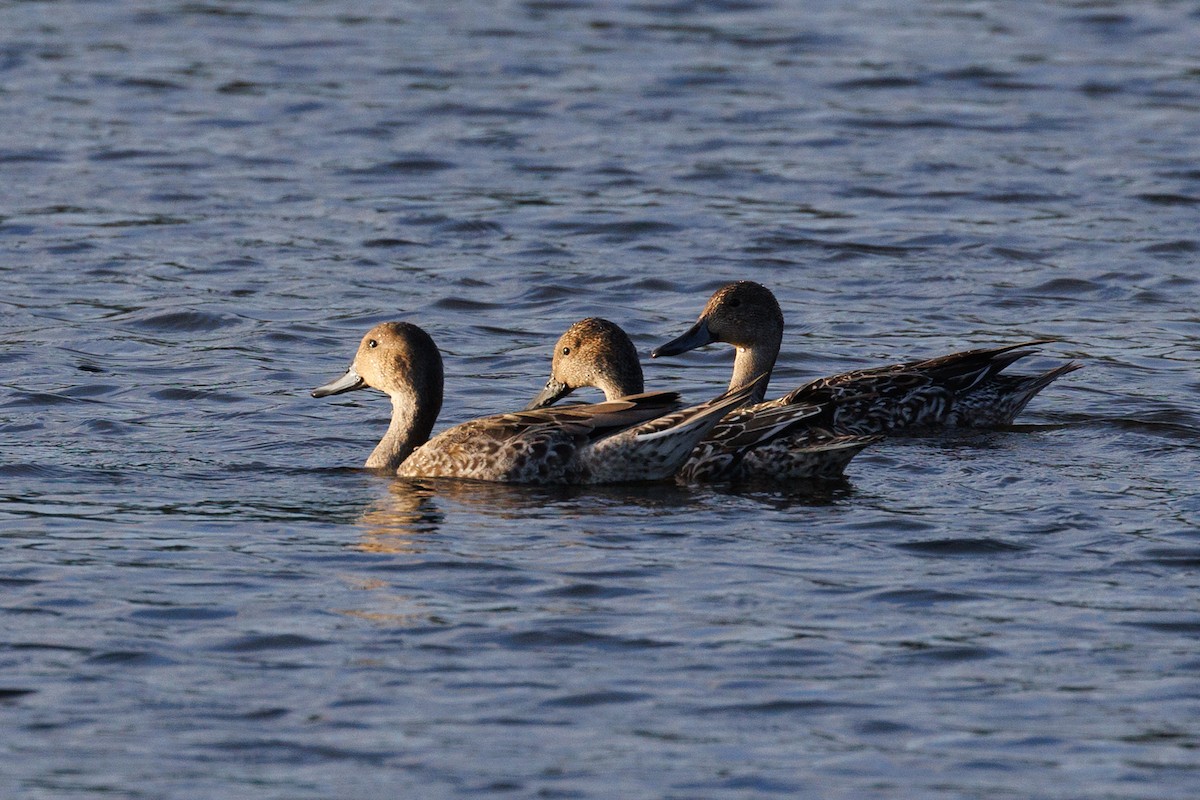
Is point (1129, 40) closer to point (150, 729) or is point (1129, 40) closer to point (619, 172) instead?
point (619, 172)

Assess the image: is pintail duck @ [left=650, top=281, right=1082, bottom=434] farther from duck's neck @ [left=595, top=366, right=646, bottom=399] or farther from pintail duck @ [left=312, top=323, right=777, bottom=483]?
pintail duck @ [left=312, top=323, right=777, bottom=483]

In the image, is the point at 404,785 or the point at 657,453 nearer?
the point at 404,785

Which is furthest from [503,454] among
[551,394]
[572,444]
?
[551,394]

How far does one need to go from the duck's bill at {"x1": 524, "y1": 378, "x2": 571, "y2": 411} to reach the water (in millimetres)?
542

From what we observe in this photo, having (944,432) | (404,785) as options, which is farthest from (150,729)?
(944,432)

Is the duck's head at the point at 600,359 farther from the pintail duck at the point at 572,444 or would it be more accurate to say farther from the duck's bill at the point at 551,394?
the pintail duck at the point at 572,444

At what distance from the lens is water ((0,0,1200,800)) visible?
6.66 metres

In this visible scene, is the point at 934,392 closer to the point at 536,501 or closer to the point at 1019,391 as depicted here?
the point at 1019,391

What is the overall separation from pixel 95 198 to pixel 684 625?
9986 mm

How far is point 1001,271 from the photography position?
48.5 ft

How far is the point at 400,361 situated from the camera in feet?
34.8

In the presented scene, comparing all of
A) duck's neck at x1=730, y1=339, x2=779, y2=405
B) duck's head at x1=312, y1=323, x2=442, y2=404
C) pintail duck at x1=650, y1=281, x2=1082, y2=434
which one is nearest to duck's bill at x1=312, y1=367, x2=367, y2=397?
duck's head at x1=312, y1=323, x2=442, y2=404

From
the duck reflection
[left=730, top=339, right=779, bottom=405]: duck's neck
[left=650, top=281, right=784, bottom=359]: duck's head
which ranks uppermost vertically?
[left=650, top=281, right=784, bottom=359]: duck's head

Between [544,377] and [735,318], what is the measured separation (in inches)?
47.8
